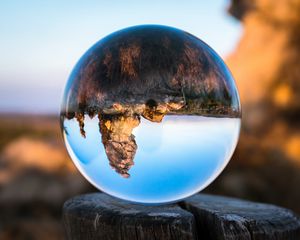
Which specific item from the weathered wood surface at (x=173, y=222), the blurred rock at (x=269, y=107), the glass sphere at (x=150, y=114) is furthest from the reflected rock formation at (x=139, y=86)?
the blurred rock at (x=269, y=107)

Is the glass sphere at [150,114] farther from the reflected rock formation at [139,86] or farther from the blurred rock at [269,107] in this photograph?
the blurred rock at [269,107]

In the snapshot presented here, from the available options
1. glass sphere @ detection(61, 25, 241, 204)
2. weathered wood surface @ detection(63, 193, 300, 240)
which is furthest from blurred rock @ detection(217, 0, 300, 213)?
glass sphere @ detection(61, 25, 241, 204)

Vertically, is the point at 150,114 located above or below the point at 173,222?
above

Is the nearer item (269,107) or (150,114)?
(150,114)

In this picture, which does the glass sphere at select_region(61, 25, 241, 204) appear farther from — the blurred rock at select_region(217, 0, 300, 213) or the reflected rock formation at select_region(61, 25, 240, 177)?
the blurred rock at select_region(217, 0, 300, 213)

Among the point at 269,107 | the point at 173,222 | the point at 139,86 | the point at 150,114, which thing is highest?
the point at 139,86

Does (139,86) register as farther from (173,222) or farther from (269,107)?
(269,107)

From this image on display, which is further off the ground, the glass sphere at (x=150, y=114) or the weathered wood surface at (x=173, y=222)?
the glass sphere at (x=150, y=114)

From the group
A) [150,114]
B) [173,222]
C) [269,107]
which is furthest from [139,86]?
[269,107]
